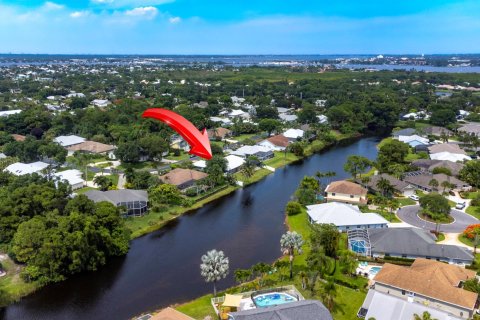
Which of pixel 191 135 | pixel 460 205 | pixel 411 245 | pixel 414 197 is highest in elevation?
pixel 191 135

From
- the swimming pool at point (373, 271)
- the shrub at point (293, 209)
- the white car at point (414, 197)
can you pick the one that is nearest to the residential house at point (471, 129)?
the white car at point (414, 197)

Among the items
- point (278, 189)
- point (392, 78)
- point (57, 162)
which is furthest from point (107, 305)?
point (392, 78)

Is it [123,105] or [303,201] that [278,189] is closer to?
[303,201]

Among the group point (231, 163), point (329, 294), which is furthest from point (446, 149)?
point (329, 294)

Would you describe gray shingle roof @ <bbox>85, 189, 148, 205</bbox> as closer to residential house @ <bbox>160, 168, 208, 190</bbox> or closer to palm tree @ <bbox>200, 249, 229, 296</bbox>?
residential house @ <bbox>160, 168, 208, 190</bbox>

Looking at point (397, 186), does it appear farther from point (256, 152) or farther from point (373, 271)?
point (256, 152)

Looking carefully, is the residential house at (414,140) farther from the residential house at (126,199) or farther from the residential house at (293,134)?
the residential house at (126,199)
